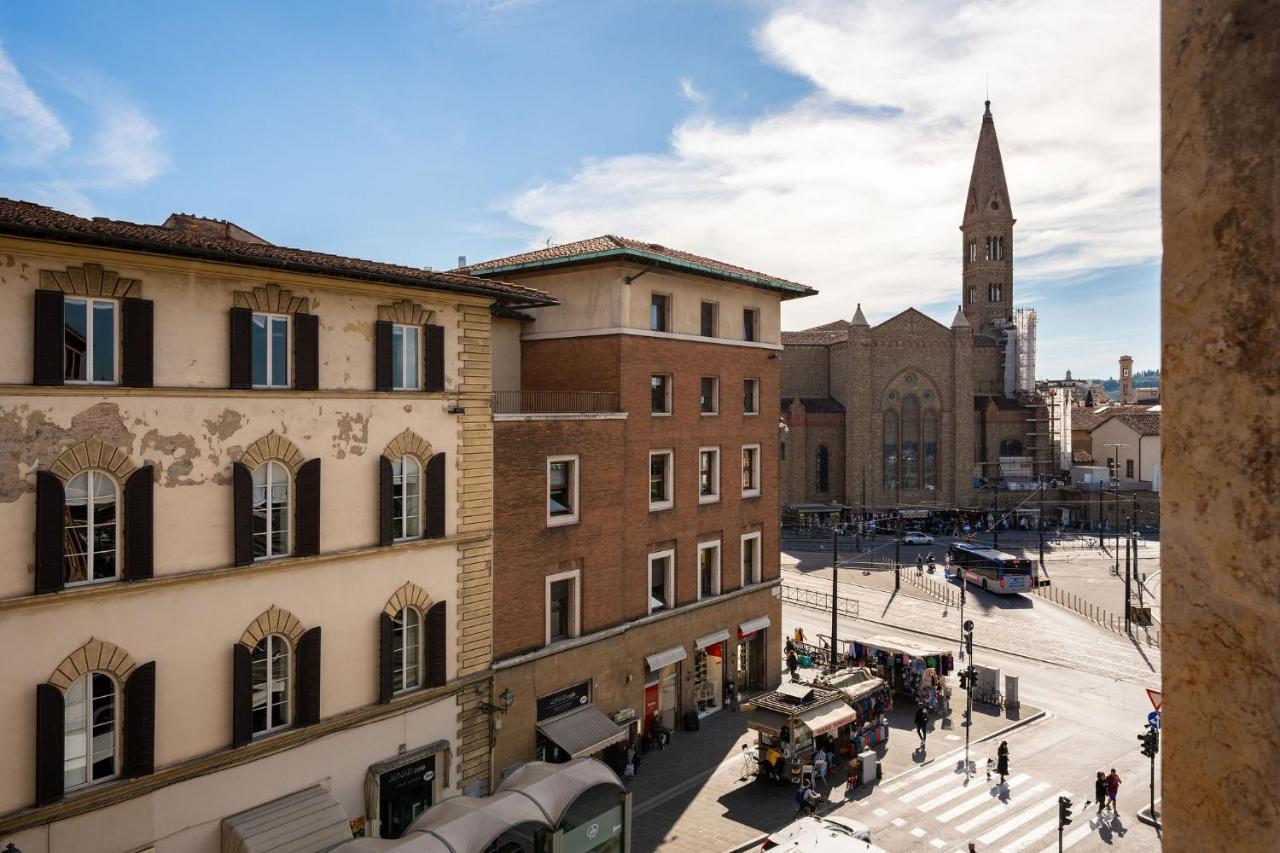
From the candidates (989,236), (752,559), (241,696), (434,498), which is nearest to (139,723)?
(241,696)

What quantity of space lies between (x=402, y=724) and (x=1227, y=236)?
20.2 m

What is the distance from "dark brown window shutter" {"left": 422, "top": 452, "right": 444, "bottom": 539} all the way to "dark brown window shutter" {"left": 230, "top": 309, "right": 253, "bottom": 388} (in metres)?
4.83

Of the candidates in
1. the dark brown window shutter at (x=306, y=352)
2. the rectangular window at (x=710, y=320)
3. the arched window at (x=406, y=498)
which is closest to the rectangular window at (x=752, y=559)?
the rectangular window at (x=710, y=320)

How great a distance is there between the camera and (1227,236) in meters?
2.56

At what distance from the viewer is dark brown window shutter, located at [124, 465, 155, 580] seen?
50.7 ft

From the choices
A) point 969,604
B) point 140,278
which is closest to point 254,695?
point 140,278

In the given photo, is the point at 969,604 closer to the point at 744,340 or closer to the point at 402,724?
the point at 744,340

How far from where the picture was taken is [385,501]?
19.6m

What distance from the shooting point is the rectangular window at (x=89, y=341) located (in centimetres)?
1491

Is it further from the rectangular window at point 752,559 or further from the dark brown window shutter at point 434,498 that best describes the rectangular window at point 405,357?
the rectangular window at point 752,559

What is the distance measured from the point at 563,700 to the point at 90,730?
12002 millimetres

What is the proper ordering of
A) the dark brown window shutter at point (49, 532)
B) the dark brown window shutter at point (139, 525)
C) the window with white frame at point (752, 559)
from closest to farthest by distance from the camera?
the dark brown window shutter at point (49, 532) → the dark brown window shutter at point (139, 525) → the window with white frame at point (752, 559)

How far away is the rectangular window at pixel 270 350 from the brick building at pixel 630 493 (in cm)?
583

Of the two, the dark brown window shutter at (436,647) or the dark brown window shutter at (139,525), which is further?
the dark brown window shutter at (436,647)
